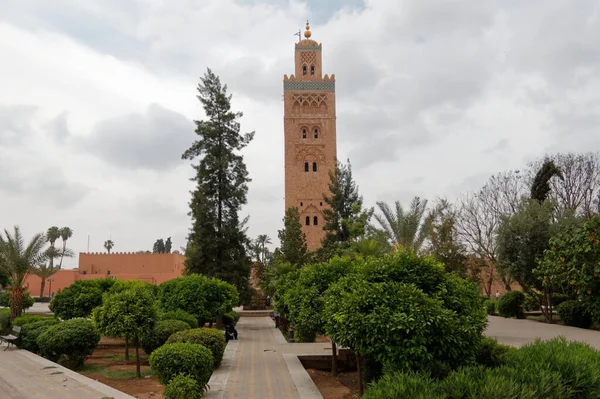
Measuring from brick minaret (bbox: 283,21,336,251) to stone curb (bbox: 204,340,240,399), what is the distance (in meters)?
25.7

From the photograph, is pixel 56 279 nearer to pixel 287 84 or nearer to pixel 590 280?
pixel 287 84

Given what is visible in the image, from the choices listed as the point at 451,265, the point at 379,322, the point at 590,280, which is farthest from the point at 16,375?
the point at 451,265

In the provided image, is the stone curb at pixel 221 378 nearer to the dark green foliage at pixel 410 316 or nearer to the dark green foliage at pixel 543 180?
the dark green foliage at pixel 410 316

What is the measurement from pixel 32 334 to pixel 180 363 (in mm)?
7054

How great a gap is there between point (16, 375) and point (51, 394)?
216 cm

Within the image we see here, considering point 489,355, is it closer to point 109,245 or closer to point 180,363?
point 180,363

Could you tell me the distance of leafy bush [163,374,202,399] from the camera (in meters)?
6.42

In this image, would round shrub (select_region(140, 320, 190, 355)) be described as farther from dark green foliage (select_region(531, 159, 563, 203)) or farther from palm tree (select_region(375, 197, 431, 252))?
dark green foliage (select_region(531, 159, 563, 203))

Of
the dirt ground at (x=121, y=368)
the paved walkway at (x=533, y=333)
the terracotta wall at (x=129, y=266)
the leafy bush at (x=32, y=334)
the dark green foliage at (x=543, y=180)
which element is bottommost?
the dirt ground at (x=121, y=368)

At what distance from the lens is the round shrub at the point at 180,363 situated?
7.05m

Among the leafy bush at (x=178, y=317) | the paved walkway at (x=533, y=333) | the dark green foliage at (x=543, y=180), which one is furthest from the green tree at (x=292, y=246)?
the leafy bush at (x=178, y=317)

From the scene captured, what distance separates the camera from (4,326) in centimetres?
1612

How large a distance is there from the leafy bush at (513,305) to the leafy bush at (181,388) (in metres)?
19.7

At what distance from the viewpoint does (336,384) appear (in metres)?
8.94
